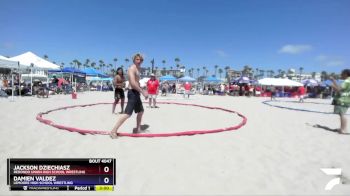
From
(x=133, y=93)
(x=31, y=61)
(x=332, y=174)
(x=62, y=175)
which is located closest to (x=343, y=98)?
(x=332, y=174)

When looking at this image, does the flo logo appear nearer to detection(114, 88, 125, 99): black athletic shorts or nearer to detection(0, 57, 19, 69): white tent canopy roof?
Answer: detection(114, 88, 125, 99): black athletic shorts

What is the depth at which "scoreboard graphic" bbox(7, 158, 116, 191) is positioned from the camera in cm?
289

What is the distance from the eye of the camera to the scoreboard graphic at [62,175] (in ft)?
9.48

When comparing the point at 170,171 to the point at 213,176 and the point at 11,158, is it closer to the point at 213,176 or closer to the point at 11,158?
the point at 213,176

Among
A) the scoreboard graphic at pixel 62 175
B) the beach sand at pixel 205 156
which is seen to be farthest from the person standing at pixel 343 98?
the scoreboard graphic at pixel 62 175

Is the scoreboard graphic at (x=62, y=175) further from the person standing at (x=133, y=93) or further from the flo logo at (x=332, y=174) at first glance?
the flo logo at (x=332, y=174)

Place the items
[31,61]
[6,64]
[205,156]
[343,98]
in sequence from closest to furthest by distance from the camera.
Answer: [205,156]
[343,98]
[6,64]
[31,61]

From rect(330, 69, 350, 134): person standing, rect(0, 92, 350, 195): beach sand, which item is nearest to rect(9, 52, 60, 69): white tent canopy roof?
rect(0, 92, 350, 195): beach sand

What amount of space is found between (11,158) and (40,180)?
1.15 meters

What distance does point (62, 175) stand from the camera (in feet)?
9.87

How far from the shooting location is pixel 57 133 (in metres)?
5.43

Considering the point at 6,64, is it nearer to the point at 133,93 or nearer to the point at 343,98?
the point at 133,93

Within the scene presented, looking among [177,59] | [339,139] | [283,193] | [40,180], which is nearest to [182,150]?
[283,193]

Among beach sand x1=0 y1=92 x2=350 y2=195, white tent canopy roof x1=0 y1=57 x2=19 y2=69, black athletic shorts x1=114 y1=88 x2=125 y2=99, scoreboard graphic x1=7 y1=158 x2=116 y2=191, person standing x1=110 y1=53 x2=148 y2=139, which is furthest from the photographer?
white tent canopy roof x1=0 y1=57 x2=19 y2=69
